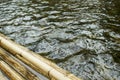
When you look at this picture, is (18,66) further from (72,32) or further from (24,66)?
(72,32)

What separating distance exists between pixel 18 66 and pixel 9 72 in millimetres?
353

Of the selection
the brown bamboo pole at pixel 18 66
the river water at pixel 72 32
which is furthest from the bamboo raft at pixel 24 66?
the river water at pixel 72 32

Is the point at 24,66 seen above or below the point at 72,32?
above

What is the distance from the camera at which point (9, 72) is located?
4719 millimetres

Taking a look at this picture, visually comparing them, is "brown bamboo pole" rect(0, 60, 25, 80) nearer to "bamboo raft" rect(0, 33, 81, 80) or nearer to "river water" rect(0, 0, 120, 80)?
"bamboo raft" rect(0, 33, 81, 80)

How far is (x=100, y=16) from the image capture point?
8.94 meters

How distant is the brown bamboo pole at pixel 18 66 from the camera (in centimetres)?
411

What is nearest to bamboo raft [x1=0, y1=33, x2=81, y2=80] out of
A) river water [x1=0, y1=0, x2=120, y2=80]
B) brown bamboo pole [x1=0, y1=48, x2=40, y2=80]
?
brown bamboo pole [x1=0, y1=48, x2=40, y2=80]

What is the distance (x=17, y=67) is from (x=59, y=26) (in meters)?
3.95

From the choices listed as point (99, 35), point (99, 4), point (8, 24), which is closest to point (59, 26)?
point (99, 35)

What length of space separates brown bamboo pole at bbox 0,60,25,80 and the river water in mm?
1546

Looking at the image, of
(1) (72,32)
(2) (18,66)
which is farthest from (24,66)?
(1) (72,32)

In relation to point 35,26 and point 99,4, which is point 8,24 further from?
point 99,4

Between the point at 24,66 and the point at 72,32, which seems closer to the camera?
the point at 24,66
